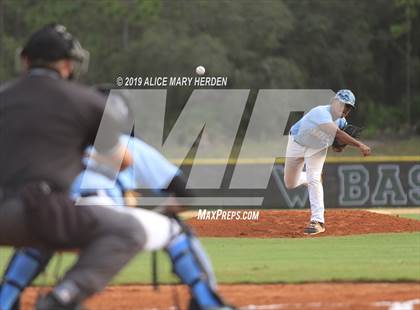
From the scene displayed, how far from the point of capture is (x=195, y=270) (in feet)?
22.1

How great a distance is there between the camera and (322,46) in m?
48.0

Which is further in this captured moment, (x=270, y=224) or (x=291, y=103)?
(x=291, y=103)

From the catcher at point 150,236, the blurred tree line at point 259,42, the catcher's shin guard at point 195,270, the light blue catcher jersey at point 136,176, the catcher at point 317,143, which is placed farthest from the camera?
the blurred tree line at point 259,42

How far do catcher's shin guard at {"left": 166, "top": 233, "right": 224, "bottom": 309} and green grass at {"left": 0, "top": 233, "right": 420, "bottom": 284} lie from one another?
14.0 feet

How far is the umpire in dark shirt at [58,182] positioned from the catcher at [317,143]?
1029cm

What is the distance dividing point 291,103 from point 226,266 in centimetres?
3107

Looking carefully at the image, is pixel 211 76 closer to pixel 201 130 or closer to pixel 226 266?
pixel 201 130

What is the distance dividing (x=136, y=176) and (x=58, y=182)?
271cm

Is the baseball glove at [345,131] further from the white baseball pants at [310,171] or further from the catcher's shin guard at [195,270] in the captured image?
the catcher's shin guard at [195,270]

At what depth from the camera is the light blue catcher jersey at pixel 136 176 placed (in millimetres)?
→ 7410

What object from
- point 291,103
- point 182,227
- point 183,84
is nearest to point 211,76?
point 183,84

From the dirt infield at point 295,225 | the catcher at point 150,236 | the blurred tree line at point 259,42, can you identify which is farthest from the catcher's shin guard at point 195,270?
the blurred tree line at point 259,42

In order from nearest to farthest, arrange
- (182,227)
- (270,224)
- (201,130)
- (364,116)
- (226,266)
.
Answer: (182,227), (226,266), (270,224), (201,130), (364,116)

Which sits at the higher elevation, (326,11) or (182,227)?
(326,11)
